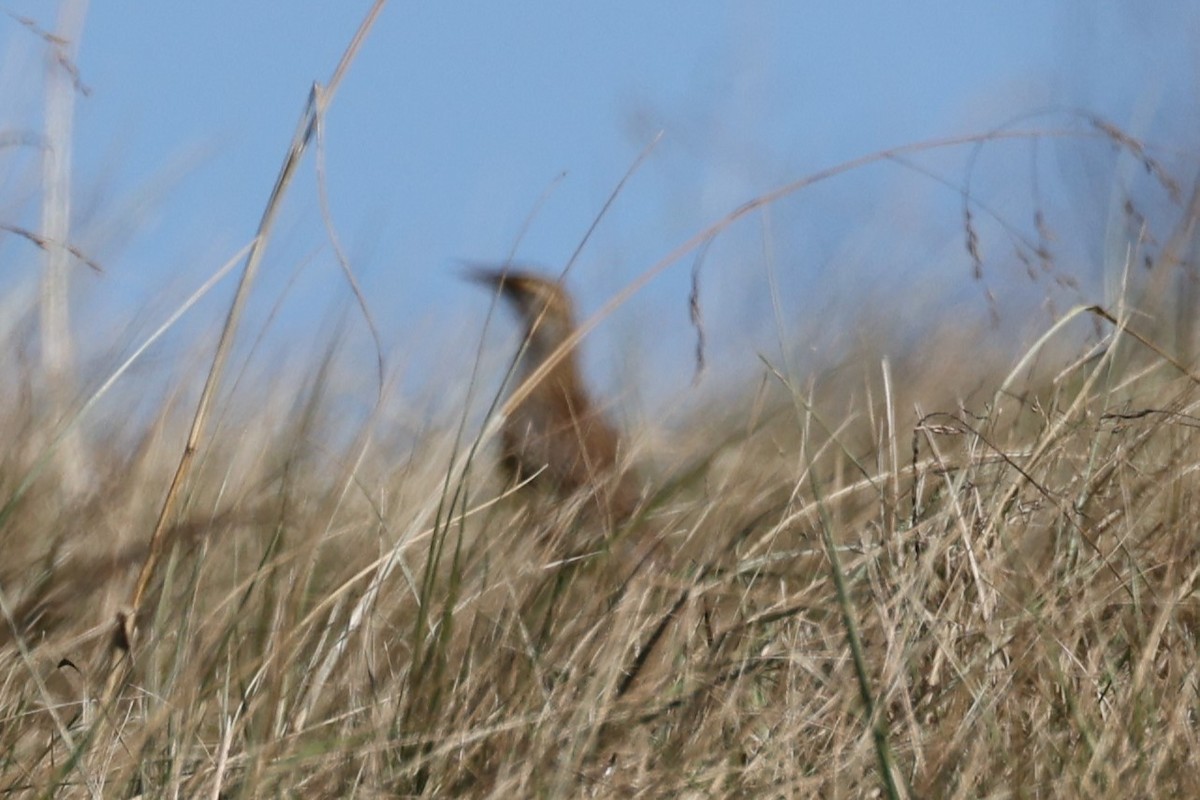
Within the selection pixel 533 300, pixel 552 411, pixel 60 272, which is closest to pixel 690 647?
pixel 60 272

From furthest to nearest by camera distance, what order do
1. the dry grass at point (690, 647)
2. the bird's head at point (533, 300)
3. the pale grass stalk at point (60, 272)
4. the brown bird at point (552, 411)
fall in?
the bird's head at point (533, 300) → the brown bird at point (552, 411) → the pale grass stalk at point (60, 272) → the dry grass at point (690, 647)

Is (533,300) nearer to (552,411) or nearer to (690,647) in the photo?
(552,411)

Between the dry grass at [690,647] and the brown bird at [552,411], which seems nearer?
the dry grass at [690,647]

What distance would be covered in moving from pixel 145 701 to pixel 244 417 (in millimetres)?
1227

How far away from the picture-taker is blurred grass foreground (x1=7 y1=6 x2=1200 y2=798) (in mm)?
1311

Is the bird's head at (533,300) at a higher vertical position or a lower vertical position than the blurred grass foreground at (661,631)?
lower

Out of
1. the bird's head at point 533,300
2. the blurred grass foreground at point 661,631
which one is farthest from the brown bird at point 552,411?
the blurred grass foreground at point 661,631

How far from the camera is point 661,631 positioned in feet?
4.71

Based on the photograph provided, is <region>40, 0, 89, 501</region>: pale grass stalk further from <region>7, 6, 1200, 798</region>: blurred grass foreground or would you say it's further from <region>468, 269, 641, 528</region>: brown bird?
<region>468, 269, 641, 528</region>: brown bird

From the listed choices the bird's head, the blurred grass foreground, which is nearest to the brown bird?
the bird's head

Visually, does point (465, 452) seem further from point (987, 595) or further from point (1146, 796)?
point (1146, 796)

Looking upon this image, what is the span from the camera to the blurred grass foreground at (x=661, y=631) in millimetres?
1311

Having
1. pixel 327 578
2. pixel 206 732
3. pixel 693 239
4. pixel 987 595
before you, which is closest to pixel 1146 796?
pixel 987 595

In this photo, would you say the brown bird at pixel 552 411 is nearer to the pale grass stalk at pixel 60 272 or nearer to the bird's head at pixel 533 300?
the bird's head at pixel 533 300
